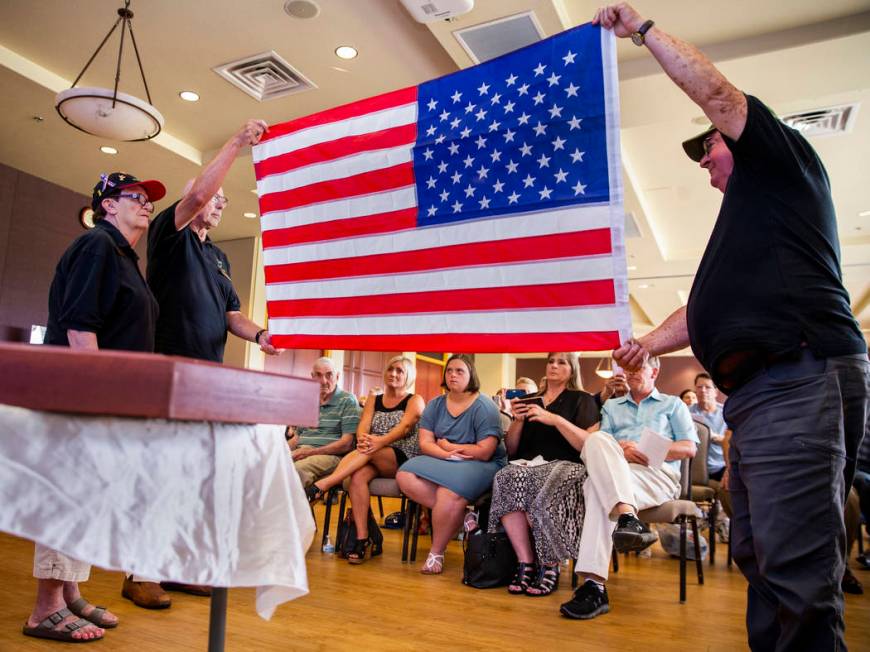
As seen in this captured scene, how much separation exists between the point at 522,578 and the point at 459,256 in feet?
5.43

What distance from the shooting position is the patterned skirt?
299 centimetres

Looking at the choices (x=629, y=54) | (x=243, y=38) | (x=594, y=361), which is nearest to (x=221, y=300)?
(x=243, y=38)

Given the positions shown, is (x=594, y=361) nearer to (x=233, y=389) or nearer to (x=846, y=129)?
(x=846, y=129)

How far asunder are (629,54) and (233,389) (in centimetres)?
457

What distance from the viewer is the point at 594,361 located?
A: 1856 centimetres

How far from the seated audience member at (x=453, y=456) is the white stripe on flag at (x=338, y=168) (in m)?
1.58

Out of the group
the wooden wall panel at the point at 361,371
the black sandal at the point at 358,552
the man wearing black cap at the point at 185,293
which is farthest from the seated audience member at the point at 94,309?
the wooden wall panel at the point at 361,371

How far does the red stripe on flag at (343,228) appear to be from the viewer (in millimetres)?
2275

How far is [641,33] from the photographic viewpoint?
5.37 feet

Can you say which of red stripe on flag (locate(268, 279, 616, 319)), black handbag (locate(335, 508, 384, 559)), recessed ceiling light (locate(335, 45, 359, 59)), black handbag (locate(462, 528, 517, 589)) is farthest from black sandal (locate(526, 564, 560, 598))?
recessed ceiling light (locate(335, 45, 359, 59))

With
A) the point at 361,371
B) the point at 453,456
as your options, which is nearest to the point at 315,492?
the point at 453,456

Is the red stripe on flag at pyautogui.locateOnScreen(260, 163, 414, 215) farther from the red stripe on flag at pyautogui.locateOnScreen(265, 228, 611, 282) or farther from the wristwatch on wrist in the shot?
the wristwatch on wrist

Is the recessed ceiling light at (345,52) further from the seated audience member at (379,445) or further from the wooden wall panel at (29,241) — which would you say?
the wooden wall panel at (29,241)

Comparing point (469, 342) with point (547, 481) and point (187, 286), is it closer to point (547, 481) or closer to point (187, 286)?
point (187, 286)
